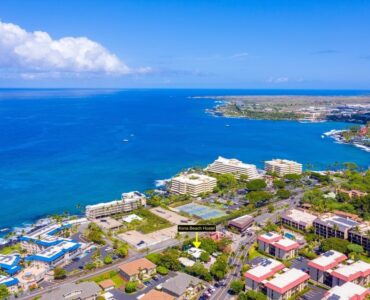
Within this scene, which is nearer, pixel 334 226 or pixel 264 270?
pixel 264 270

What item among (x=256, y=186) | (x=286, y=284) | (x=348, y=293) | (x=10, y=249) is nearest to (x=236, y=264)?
(x=286, y=284)

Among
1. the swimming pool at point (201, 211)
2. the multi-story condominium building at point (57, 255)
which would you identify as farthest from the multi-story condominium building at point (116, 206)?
the multi-story condominium building at point (57, 255)

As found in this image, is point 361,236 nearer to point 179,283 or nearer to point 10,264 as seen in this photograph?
Result: point 179,283

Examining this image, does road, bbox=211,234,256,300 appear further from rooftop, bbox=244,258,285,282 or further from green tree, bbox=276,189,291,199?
green tree, bbox=276,189,291,199

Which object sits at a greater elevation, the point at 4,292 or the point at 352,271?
the point at 352,271

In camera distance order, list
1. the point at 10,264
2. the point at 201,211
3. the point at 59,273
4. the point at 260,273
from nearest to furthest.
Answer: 1. the point at 260,273
2. the point at 59,273
3. the point at 10,264
4. the point at 201,211

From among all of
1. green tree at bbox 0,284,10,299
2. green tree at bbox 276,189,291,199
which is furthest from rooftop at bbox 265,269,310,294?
green tree at bbox 276,189,291,199

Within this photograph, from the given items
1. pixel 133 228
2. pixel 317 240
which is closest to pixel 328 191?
pixel 317 240
